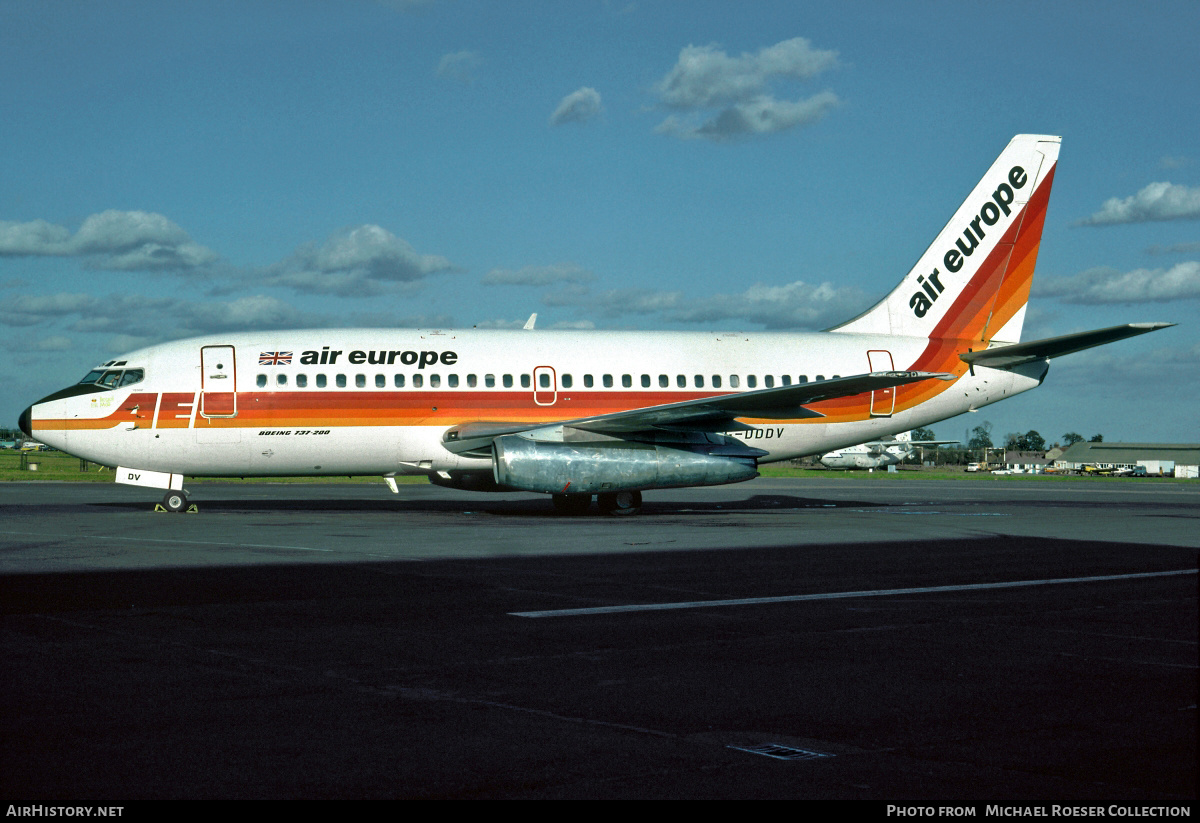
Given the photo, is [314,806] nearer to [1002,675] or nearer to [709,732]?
[709,732]

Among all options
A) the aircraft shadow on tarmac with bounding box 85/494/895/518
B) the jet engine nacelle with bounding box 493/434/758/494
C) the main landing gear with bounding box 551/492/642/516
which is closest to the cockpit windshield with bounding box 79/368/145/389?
the aircraft shadow on tarmac with bounding box 85/494/895/518

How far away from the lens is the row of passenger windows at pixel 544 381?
2417 cm

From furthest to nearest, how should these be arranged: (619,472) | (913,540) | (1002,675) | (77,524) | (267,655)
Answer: (619,472) < (77,524) < (913,540) < (267,655) < (1002,675)

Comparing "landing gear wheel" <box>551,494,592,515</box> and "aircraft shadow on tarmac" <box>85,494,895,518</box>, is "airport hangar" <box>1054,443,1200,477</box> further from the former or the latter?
"landing gear wheel" <box>551,494,592,515</box>

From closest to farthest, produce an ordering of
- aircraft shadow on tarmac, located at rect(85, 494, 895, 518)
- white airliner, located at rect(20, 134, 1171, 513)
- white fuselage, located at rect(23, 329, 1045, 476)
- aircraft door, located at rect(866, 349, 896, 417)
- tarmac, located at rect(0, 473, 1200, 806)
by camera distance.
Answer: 1. tarmac, located at rect(0, 473, 1200, 806)
2. white airliner, located at rect(20, 134, 1171, 513)
3. white fuselage, located at rect(23, 329, 1045, 476)
4. aircraft shadow on tarmac, located at rect(85, 494, 895, 518)
5. aircraft door, located at rect(866, 349, 896, 417)

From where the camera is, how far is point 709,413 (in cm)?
2372

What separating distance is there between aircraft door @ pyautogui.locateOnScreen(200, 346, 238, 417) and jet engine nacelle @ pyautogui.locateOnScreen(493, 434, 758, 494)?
5.88 meters

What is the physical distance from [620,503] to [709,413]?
3.02 metres

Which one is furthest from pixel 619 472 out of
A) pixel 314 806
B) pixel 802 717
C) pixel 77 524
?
pixel 314 806

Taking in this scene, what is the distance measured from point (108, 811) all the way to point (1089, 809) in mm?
3982

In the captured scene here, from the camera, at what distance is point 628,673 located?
722 centimetres

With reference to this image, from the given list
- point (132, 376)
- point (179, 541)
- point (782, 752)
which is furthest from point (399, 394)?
point (782, 752)

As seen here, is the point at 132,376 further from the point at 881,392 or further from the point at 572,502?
the point at 881,392

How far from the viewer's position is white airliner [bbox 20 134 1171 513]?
76.4 ft
